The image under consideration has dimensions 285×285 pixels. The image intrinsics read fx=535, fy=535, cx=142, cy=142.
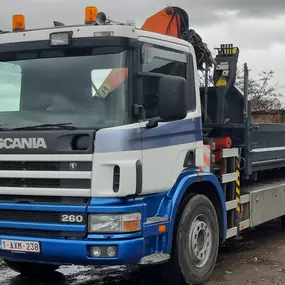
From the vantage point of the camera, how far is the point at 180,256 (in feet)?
18.2

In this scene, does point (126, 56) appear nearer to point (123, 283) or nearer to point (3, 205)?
point (3, 205)

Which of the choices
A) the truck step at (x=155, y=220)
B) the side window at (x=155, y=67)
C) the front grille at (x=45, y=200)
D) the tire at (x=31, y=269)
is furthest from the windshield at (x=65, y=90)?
the tire at (x=31, y=269)

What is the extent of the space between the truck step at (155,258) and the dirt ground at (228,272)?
1.20 meters

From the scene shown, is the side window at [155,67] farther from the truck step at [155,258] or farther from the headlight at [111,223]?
the truck step at [155,258]

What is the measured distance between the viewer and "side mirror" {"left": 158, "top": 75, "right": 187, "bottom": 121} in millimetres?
4934

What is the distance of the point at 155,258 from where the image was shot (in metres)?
5.12

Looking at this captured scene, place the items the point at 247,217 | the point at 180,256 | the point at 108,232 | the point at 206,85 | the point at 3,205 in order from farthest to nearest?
the point at 247,217 < the point at 206,85 < the point at 180,256 < the point at 3,205 < the point at 108,232

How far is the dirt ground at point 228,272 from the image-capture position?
635 cm

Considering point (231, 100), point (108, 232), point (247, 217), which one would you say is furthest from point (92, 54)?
point (247, 217)

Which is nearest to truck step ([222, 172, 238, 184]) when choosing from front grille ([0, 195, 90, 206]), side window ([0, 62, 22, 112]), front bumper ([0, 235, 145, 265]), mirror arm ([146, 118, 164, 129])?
mirror arm ([146, 118, 164, 129])

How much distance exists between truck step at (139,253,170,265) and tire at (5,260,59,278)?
2.14 m

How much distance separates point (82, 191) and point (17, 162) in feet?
2.47

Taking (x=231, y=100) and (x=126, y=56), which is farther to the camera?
(x=231, y=100)

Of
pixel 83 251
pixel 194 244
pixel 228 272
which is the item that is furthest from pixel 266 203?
pixel 83 251
